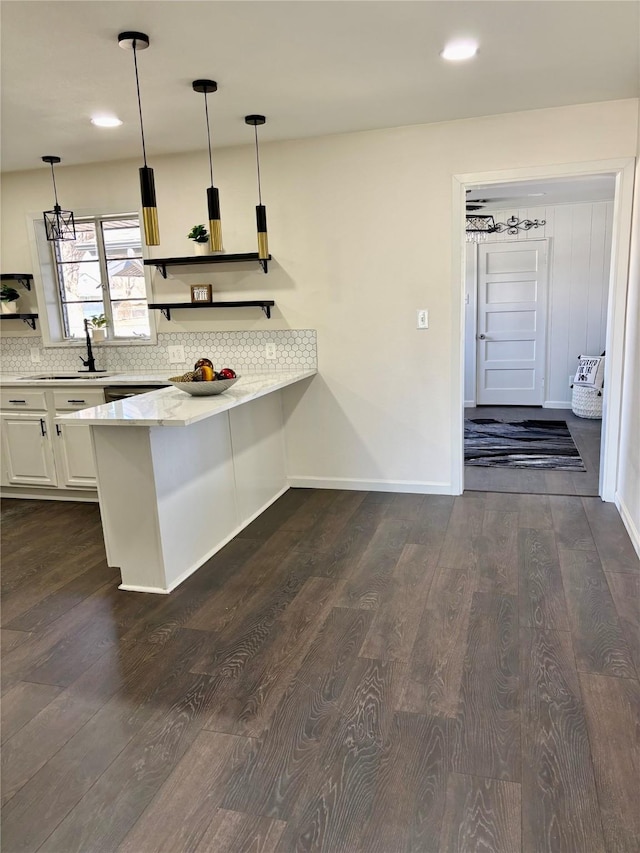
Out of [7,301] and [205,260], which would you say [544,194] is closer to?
[205,260]

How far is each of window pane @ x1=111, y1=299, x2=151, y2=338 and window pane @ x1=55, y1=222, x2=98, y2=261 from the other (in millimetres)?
440

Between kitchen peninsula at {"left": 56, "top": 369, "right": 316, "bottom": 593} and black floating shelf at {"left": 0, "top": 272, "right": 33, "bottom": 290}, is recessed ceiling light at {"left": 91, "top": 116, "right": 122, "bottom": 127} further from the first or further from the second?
black floating shelf at {"left": 0, "top": 272, "right": 33, "bottom": 290}

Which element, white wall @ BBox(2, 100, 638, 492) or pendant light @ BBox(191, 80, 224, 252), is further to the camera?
white wall @ BBox(2, 100, 638, 492)

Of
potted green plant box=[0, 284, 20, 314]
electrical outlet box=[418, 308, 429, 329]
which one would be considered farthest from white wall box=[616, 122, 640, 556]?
potted green plant box=[0, 284, 20, 314]

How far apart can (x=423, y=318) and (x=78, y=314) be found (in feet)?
9.18

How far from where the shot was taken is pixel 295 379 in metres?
3.87

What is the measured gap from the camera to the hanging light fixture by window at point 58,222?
442 cm

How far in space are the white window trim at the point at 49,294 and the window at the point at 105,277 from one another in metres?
0.05

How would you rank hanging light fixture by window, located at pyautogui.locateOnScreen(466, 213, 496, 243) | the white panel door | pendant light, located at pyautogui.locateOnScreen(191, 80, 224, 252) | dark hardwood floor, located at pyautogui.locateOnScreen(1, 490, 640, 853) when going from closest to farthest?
1. dark hardwood floor, located at pyautogui.locateOnScreen(1, 490, 640, 853)
2. pendant light, located at pyautogui.locateOnScreen(191, 80, 224, 252)
3. hanging light fixture by window, located at pyautogui.locateOnScreen(466, 213, 496, 243)
4. the white panel door

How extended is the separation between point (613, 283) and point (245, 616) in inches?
114

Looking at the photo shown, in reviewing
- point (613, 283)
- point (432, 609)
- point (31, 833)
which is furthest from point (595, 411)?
point (31, 833)

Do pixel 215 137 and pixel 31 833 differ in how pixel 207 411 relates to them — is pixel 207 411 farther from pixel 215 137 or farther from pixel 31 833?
pixel 215 137

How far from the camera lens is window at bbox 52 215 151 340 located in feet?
15.1

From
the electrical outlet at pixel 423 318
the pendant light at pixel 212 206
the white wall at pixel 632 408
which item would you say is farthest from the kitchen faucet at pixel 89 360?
the white wall at pixel 632 408
